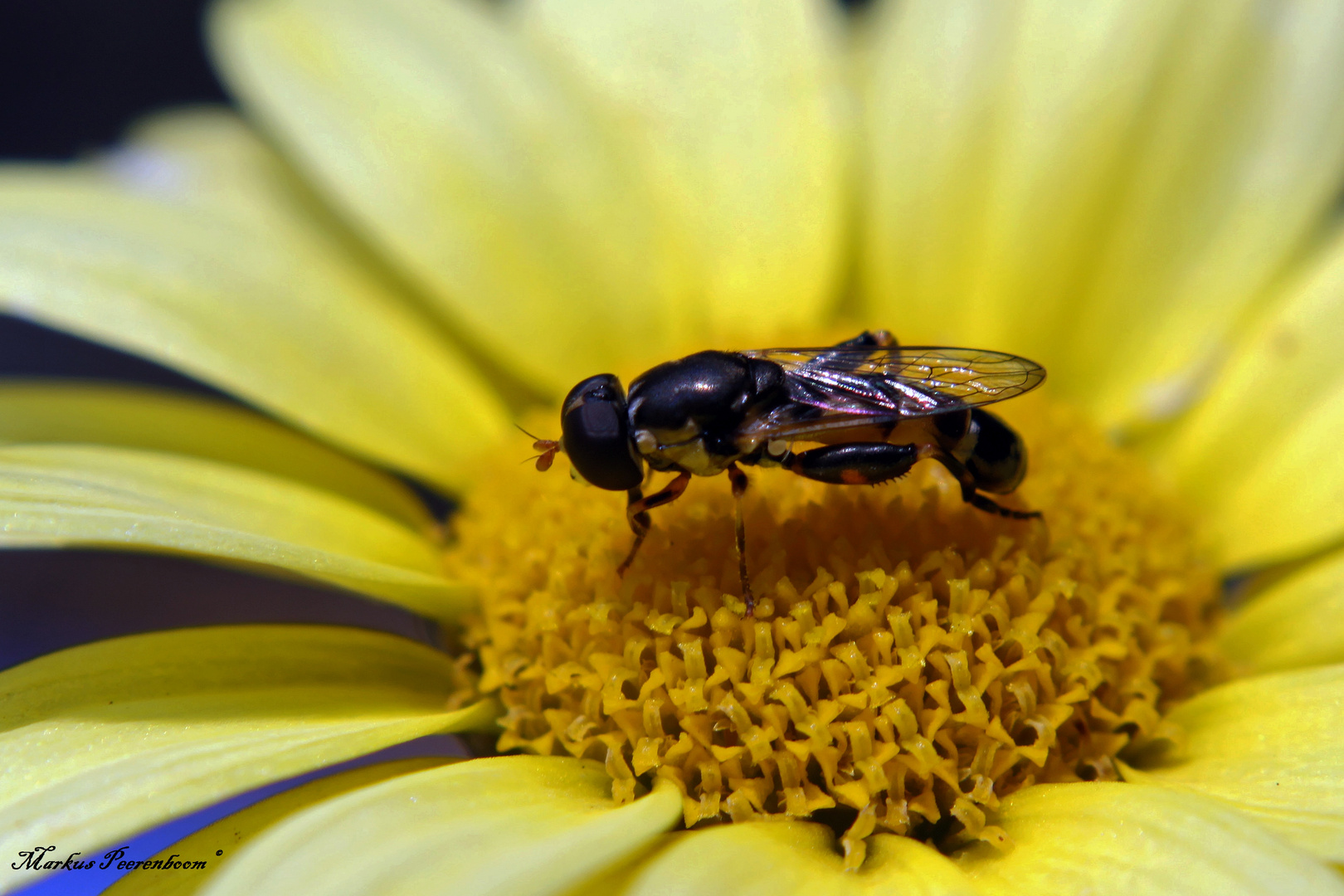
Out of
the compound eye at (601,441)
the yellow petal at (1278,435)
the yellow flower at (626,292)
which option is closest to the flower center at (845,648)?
the yellow flower at (626,292)

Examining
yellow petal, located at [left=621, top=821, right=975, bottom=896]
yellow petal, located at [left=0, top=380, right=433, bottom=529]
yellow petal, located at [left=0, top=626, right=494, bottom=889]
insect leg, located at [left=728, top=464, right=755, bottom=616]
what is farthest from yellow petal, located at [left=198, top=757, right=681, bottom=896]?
yellow petal, located at [left=0, top=380, right=433, bottom=529]

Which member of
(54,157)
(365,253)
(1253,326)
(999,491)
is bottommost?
(999,491)

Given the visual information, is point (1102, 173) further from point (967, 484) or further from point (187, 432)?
point (187, 432)

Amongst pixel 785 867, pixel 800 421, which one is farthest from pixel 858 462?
pixel 785 867

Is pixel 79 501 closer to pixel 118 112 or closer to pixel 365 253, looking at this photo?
pixel 365 253

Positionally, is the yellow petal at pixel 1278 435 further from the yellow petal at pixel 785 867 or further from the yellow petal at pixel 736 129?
the yellow petal at pixel 785 867

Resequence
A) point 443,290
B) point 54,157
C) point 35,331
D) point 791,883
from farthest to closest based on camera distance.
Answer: point 54,157, point 35,331, point 443,290, point 791,883

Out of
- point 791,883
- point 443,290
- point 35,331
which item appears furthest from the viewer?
point 35,331

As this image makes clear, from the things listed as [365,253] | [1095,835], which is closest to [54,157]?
[365,253]
